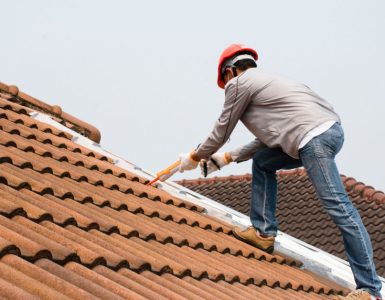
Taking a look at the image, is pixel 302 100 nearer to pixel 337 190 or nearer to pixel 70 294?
pixel 337 190

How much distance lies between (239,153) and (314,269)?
944 mm

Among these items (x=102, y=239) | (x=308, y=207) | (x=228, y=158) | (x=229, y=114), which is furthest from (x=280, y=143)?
(x=308, y=207)

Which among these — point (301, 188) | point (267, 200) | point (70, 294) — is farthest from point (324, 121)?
point (301, 188)

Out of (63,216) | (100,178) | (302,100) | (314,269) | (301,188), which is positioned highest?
(302,100)

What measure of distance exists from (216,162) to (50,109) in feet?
6.38

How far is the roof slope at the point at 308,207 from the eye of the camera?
1023 cm

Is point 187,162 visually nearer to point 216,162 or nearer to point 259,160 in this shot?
point 216,162

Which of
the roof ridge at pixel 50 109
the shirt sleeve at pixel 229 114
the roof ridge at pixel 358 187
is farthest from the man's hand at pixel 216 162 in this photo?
the roof ridge at pixel 358 187

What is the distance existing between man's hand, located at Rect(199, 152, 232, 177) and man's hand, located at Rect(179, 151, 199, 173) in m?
0.12

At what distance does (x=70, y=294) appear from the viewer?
196 centimetres

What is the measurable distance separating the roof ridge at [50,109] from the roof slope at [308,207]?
5.18m

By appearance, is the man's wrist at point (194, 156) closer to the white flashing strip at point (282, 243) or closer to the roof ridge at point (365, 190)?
the white flashing strip at point (282, 243)

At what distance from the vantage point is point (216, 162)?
4449mm

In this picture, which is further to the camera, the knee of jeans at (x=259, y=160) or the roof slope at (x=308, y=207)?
the roof slope at (x=308, y=207)
